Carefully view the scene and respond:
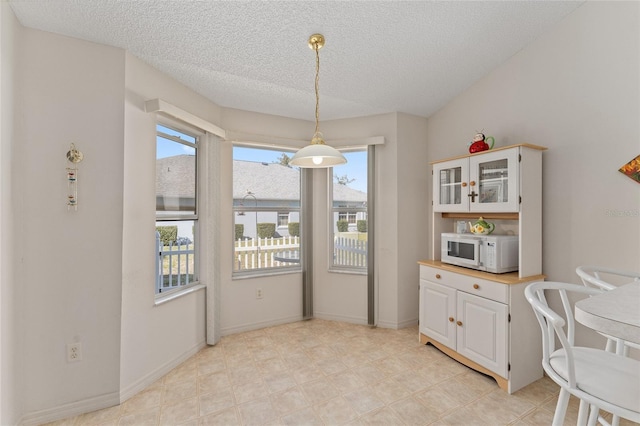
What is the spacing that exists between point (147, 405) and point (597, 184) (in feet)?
11.9

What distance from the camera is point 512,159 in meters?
2.32

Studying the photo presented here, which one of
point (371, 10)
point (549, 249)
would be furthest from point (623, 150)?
point (371, 10)

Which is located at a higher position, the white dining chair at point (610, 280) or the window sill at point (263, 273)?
the white dining chair at point (610, 280)

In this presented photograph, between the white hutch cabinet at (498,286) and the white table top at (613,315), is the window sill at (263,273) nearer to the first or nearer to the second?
the white hutch cabinet at (498,286)

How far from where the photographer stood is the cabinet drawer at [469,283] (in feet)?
7.50

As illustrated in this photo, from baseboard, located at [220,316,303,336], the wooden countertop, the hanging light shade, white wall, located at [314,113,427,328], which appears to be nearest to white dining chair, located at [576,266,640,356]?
the wooden countertop

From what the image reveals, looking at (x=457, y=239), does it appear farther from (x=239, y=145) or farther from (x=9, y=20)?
(x=9, y=20)

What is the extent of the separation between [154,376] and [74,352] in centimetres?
63

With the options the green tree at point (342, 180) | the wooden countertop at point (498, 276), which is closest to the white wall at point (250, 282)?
the green tree at point (342, 180)

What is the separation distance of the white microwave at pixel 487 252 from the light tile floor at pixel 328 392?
90cm

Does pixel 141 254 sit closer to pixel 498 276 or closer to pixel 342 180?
pixel 342 180

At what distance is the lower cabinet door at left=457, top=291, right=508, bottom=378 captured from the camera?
2.26 m

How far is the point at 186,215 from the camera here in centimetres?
292

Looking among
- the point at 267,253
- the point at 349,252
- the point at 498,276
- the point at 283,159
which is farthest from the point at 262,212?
the point at 498,276
